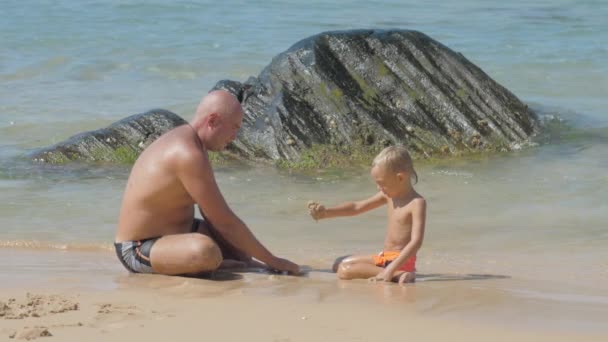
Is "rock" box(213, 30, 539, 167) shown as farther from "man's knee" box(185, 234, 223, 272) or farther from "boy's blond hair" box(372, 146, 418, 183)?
"man's knee" box(185, 234, 223, 272)

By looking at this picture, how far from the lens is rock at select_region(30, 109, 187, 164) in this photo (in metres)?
10.3

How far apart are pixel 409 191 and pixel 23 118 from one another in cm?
815

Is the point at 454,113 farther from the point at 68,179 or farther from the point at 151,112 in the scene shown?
the point at 68,179

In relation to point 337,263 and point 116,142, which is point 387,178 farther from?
point 116,142

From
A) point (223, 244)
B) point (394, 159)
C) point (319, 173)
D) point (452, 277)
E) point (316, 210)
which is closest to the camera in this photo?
point (394, 159)

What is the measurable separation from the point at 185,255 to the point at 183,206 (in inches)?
13.2

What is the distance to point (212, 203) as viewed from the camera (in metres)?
5.71

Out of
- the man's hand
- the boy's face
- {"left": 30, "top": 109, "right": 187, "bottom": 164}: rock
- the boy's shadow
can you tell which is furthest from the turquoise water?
the man's hand

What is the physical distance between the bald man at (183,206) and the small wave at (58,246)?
3.65 ft

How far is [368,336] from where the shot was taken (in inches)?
174

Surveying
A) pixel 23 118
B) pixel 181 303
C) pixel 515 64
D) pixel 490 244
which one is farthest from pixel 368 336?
pixel 515 64

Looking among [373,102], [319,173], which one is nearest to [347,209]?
[319,173]

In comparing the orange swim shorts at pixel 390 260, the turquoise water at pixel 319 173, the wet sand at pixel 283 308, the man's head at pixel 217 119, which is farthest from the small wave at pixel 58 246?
the orange swim shorts at pixel 390 260

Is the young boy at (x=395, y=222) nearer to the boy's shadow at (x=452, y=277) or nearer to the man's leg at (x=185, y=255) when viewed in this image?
the boy's shadow at (x=452, y=277)
